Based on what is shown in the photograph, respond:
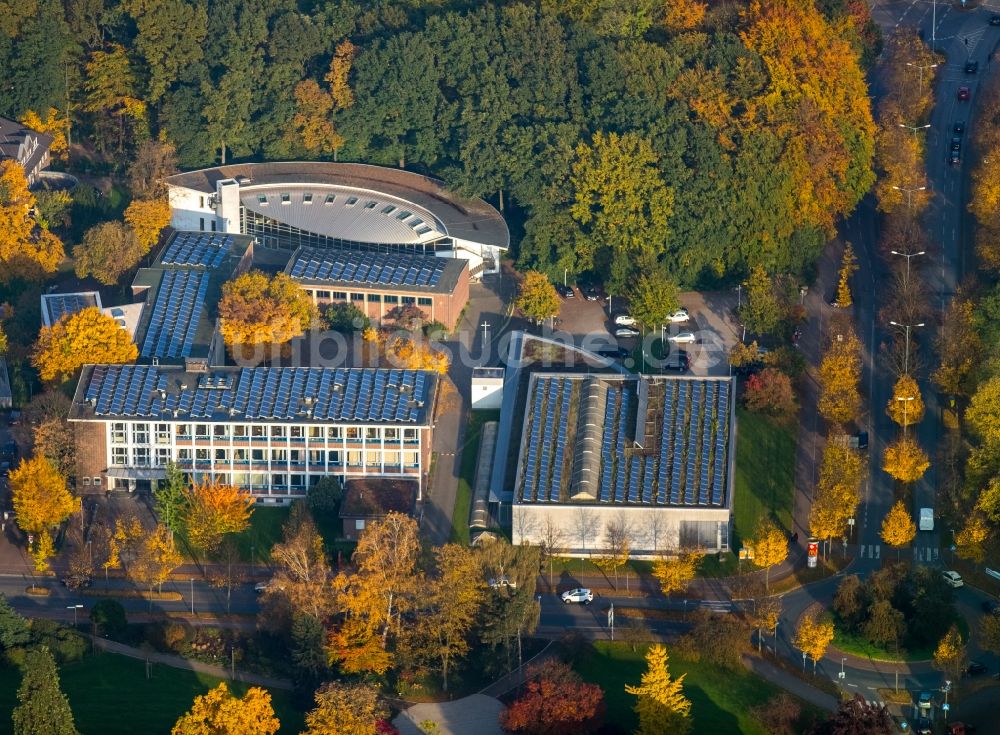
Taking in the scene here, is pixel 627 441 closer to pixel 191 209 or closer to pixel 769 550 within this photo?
pixel 769 550

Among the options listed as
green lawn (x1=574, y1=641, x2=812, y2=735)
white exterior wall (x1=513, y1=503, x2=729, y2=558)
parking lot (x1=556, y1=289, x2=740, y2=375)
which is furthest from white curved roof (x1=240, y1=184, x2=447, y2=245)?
green lawn (x1=574, y1=641, x2=812, y2=735)

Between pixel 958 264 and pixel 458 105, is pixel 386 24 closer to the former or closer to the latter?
pixel 458 105

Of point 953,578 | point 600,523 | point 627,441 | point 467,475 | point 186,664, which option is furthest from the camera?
point 467,475

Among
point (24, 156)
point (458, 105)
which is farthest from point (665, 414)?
point (24, 156)

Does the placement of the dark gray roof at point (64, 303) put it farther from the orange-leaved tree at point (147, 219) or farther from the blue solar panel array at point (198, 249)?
the orange-leaved tree at point (147, 219)

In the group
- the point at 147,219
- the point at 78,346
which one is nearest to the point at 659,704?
the point at 78,346

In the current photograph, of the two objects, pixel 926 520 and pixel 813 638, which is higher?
pixel 926 520

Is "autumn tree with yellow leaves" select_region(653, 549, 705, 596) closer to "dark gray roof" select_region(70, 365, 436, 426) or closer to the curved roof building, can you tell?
"dark gray roof" select_region(70, 365, 436, 426)
